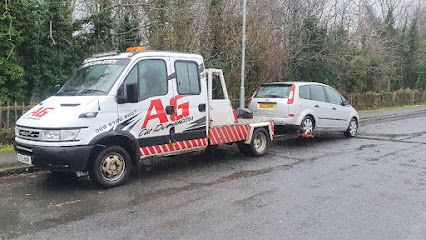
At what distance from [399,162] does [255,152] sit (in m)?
3.23

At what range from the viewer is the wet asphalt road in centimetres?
514

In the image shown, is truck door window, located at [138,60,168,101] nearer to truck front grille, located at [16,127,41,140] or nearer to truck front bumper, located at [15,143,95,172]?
truck front bumper, located at [15,143,95,172]

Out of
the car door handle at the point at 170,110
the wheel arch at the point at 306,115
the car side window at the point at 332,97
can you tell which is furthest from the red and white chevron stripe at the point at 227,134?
the car side window at the point at 332,97

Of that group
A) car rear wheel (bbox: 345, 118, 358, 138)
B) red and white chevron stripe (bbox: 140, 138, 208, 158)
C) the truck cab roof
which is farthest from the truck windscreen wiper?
car rear wheel (bbox: 345, 118, 358, 138)

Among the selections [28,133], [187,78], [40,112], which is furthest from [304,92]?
[28,133]

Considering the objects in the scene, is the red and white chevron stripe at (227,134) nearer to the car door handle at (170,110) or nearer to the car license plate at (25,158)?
the car door handle at (170,110)

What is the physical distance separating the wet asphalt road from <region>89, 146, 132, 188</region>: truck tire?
203 millimetres

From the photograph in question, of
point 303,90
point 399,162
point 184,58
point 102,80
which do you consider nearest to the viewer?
point 102,80

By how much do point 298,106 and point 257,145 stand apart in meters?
2.11

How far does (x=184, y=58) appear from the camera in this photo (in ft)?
27.5

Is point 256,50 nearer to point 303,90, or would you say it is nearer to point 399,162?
point 303,90

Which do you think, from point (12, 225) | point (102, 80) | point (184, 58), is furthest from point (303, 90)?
point (12, 225)

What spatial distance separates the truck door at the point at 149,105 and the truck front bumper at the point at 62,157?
0.77 metres

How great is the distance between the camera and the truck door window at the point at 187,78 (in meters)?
8.16
